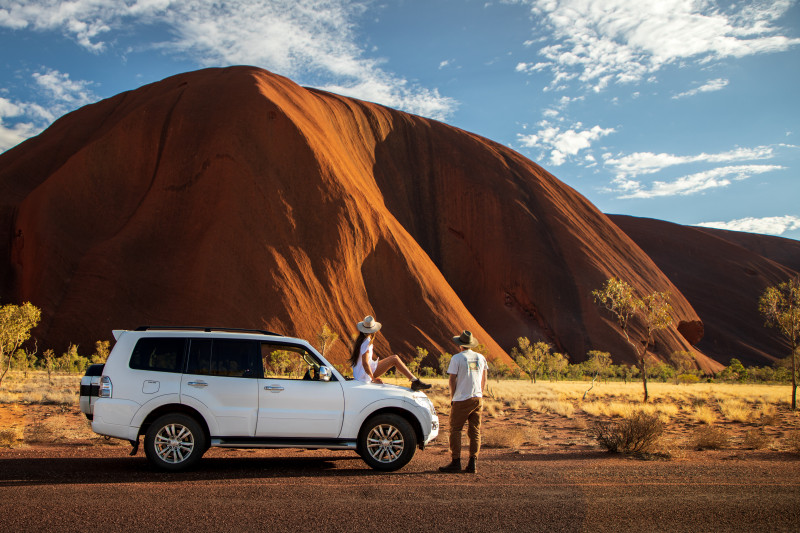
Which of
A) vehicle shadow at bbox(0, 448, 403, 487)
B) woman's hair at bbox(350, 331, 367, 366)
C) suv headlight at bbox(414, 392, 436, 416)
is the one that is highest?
woman's hair at bbox(350, 331, 367, 366)

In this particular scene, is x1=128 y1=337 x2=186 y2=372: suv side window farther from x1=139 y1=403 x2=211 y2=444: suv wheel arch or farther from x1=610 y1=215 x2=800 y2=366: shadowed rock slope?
x1=610 y1=215 x2=800 y2=366: shadowed rock slope

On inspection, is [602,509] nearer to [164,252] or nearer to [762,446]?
[762,446]

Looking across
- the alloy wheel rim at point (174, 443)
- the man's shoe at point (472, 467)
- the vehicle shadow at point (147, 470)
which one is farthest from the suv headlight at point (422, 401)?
the alloy wheel rim at point (174, 443)

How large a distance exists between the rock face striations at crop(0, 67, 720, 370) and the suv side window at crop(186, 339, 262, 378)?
30523mm

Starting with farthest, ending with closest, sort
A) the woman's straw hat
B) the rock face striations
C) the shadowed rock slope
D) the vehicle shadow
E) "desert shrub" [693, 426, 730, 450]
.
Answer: the shadowed rock slope < the rock face striations < "desert shrub" [693, 426, 730, 450] < the woman's straw hat < the vehicle shadow

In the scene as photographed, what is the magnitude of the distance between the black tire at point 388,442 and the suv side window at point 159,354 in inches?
99.9

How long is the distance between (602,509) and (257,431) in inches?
162

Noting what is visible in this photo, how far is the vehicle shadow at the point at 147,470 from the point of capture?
710cm

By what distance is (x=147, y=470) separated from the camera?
7734 millimetres

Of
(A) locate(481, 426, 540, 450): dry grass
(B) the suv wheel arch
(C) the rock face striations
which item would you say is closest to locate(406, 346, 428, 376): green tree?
(C) the rock face striations

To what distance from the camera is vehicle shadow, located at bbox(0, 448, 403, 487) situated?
710cm

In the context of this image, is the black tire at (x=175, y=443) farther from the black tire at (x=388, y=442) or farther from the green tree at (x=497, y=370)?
the green tree at (x=497, y=370)

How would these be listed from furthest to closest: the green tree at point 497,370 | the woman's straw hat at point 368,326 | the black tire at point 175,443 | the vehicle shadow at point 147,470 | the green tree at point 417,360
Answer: the green tree at point 497,370 < the green tree at point 417,360 < the woman's straw hat at point 368,326 < the black tire at point 175,443 < the vehicle shadow at point 147,470

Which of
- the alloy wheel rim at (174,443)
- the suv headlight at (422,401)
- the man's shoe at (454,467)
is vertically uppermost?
the suv headlight at (422,401)
